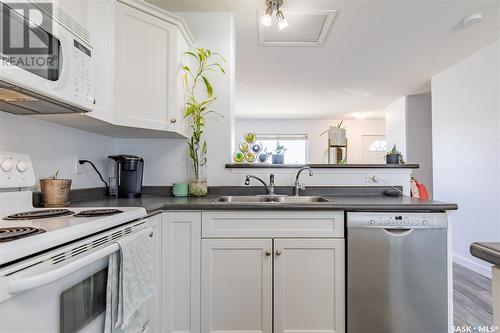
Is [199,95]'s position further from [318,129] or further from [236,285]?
[318,129]

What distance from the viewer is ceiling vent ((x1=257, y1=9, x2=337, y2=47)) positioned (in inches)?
86.0

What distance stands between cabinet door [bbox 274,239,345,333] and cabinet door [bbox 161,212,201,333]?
1.55 ft

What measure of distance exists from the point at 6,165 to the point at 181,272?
1.01 metres

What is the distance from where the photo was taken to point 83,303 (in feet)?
2.81

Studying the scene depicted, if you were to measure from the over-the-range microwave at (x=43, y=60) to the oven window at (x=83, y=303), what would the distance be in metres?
0.72

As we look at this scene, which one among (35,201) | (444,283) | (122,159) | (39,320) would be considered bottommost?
(444,283)

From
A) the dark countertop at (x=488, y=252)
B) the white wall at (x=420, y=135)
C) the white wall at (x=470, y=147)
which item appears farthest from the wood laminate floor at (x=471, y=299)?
the white wall at (x=420, y=135)

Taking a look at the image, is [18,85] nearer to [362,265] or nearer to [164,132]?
[164,132]

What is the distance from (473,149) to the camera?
2.96 m

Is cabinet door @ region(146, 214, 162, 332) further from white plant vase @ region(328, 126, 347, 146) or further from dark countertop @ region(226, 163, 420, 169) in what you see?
white plant vase @ region(328, 126, 347, 146)

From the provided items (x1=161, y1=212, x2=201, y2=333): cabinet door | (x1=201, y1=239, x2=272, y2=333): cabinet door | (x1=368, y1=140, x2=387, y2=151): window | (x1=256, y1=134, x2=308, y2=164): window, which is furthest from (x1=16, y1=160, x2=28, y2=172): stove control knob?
(x1=368, y1=140, x2=387, y2=151): window

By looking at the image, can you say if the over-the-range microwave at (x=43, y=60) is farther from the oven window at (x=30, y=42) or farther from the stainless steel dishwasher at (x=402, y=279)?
the stainless steel dishwasher at (x=402, y=279)

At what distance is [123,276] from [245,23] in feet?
7.35

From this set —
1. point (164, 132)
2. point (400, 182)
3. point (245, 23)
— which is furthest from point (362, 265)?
point (245, 23)
